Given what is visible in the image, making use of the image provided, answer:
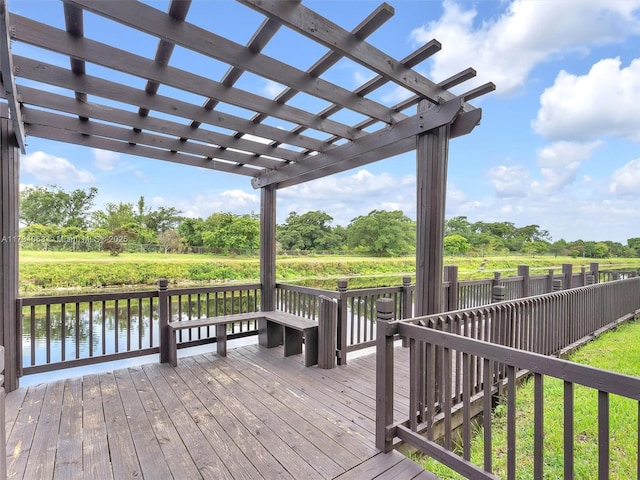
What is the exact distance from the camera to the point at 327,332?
11.8 feet

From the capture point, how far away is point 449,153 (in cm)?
269

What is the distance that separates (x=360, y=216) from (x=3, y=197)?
46.2ft

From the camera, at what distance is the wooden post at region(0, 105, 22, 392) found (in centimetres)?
278

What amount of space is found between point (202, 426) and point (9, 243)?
8.26 feet

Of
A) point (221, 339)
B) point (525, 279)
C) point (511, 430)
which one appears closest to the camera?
point (511, 430)

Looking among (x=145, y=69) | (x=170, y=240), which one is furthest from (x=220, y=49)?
(x=170, y=240)

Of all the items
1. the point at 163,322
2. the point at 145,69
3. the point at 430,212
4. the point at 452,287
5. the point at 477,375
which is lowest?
the point at 477,375

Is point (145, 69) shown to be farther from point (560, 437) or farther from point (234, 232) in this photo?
point (234, 232)

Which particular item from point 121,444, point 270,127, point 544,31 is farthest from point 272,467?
point 544,31

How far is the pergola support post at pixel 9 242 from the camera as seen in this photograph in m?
2.78

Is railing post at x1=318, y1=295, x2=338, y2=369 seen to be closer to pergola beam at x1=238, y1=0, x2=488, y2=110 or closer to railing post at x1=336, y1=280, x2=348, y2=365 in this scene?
railing post at x1=336, y1=280, x2=348, y2=365

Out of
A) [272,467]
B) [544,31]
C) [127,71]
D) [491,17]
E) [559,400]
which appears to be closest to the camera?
[272,467]

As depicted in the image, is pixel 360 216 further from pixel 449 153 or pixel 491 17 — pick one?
pixel 449 153

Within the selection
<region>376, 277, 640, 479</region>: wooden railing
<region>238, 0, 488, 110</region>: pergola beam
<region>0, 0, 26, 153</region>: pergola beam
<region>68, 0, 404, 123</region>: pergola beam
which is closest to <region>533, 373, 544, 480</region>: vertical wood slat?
<region>376, 277, 640, 479</region>: wooden railing
